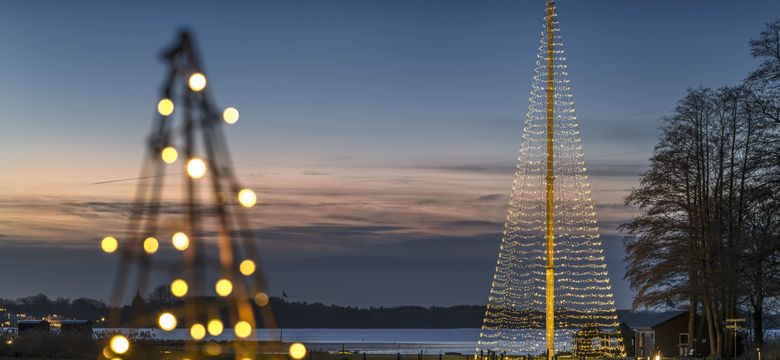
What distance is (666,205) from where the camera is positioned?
189ft

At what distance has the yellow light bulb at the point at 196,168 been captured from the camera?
6.83 m

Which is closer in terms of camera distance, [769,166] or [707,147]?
[769,166]

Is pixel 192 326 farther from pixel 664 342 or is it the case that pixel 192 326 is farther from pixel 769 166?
pixel 664 342

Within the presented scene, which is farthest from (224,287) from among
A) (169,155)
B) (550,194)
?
(550,194)

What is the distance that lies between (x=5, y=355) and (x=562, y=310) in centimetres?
2906

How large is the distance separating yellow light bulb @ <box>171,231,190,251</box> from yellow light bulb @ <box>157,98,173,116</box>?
93 cm

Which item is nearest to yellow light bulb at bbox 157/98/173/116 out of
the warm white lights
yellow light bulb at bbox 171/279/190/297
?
the warm white lights

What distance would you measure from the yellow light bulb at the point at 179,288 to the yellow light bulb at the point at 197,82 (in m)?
1.29

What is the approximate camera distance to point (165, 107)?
6.83 meters

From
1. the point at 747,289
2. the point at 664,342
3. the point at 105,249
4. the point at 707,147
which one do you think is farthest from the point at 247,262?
the point at 664,342

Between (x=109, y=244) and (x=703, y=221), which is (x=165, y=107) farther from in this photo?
(x=703, y=221)

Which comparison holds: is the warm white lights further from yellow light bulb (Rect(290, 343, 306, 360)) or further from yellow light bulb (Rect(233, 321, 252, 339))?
yellow light bulb (Rect(290, 343, 306, 360))

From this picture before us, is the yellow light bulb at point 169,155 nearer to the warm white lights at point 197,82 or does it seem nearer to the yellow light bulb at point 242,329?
the warm white lights at point 197,82

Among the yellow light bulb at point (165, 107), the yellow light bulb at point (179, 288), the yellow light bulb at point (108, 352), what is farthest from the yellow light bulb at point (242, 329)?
the yellow light bulb at point (165, 107)
